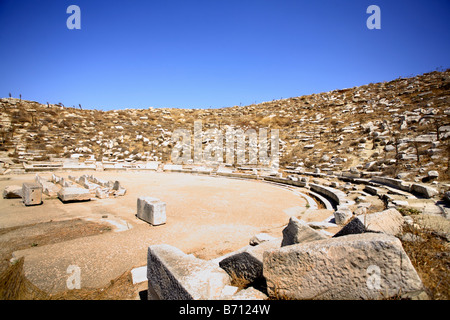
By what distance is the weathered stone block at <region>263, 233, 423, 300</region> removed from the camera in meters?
1.91

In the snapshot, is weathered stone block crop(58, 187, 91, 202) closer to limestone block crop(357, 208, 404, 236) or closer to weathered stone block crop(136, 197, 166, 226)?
weathered stone block crop(136, 197, 166, 226)

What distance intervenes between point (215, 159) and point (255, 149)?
4.88 meters

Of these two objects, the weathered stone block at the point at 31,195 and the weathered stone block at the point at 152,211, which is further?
the weathered stone block at the point at 31,195

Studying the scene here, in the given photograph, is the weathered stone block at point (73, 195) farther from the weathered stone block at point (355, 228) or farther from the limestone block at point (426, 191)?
the limestone block at point (426, 191)

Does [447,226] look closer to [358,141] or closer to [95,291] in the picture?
[95,291]

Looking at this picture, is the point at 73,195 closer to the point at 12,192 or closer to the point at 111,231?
the point at 12,192

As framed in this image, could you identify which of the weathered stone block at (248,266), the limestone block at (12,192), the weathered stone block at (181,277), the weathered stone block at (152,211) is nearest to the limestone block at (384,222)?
the weathered stone block at (248,266)

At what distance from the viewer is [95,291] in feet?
11.1

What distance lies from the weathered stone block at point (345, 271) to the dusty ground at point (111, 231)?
2.70 meters

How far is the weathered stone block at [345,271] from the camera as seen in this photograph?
1905 mm

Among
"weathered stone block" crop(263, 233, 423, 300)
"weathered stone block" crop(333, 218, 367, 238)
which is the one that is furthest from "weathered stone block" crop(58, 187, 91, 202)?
"weathered stone block" crop(333, 218, 367, 238)
